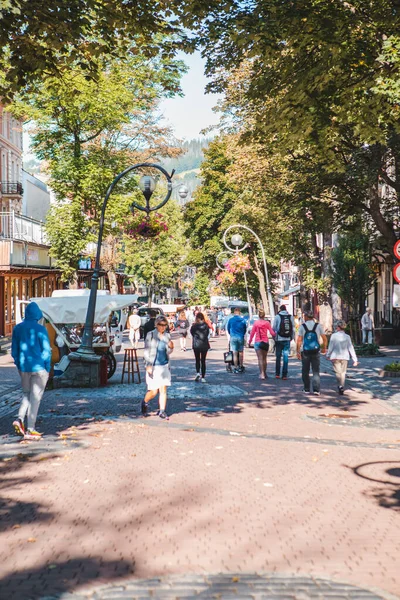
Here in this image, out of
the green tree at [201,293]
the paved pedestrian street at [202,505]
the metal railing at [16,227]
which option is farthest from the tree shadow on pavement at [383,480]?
the green tree at [201,293]

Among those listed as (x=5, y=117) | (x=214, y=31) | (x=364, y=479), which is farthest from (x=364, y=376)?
(x=5, y=117)

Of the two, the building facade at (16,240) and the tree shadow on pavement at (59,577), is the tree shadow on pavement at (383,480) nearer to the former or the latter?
the tree shadow on pavement at (59,577)

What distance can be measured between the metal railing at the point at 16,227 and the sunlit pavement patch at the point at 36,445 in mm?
33904

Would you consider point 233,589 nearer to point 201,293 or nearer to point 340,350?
point 340,350

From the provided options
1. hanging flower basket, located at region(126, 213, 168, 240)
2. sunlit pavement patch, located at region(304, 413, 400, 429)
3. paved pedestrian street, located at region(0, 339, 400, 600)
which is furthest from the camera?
hanging flower basket, located at region(126, 213, 168, 240)

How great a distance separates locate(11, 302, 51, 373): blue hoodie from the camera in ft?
35.7

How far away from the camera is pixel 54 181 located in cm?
3850

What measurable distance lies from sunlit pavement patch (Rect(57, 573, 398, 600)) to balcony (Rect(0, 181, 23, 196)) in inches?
1812

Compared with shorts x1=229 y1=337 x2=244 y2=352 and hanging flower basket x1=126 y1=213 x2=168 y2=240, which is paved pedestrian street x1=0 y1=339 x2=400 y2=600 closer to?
shorts x1=229 y1=337 x2=244 y2=352

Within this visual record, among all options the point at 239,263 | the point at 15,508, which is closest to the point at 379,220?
the point at 15,508

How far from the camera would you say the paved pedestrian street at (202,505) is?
17.2 feet

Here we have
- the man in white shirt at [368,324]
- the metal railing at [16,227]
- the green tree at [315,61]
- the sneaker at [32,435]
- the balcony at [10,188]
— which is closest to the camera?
the sneaker at [32,435]

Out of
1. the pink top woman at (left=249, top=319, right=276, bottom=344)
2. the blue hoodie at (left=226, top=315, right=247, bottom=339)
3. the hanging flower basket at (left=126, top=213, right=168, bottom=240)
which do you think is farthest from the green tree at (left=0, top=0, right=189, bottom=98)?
the hanging flower basket at (left=126, top=213, right=168, bottom=240)

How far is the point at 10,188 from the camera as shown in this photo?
4962 cm
